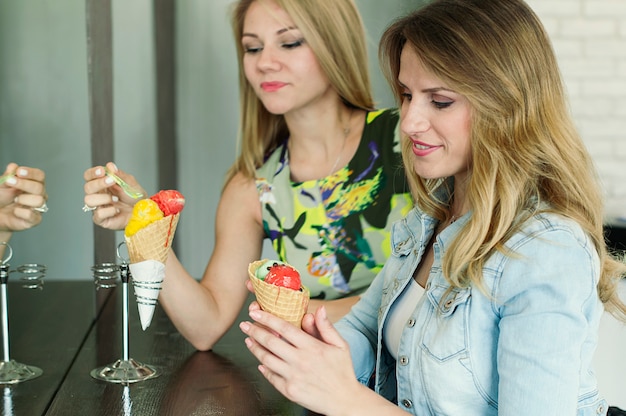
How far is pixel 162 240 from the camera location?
1.49m

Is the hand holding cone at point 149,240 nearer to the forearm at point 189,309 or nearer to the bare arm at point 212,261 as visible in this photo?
the bare arm at point 212,261

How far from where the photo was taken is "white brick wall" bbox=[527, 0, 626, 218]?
12.1 feet

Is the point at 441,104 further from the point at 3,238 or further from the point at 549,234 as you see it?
the point at 3,238

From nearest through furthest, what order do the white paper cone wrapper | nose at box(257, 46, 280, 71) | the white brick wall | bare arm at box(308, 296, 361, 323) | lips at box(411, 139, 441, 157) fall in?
lips at box(411, 139, 441, 157), the white paper cone wrapper, bare arm at box(308, 296, 361, 323), nose at box(257, 46, 280, 71), the white brick wall

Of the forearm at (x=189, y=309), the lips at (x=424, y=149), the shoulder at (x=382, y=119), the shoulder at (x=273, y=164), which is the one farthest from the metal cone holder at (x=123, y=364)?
the shoulder at (x=382, y=119)

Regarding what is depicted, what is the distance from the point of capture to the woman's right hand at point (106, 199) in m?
1.60

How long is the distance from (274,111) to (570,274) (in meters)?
1.17

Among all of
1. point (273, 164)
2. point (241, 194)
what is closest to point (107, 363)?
point (241, 194)

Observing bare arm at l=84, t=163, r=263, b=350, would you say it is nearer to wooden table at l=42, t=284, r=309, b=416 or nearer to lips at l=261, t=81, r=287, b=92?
wooden table at l=42, t=284, r=309, b=416

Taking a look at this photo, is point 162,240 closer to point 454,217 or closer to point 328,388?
point 328,388

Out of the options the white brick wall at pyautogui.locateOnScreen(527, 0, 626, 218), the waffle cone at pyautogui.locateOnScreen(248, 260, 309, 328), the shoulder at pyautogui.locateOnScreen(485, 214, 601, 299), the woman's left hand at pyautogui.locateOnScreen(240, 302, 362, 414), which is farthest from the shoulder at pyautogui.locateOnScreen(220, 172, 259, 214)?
the white brick wall at pyautogui.locateOnScreen(527, 0, 626, 218)

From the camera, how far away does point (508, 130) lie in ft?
4.22

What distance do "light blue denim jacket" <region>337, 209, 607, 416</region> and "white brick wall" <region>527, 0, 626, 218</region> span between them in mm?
2567

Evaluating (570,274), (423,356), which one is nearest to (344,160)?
(423,356)
